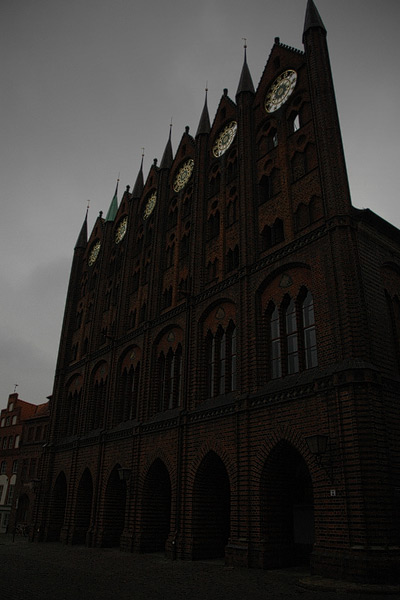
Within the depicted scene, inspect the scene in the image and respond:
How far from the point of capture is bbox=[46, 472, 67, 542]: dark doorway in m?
31.8

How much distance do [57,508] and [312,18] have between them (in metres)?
32.4

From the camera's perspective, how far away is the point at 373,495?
13234 millimetres

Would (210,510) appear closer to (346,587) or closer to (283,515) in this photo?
(283,515)

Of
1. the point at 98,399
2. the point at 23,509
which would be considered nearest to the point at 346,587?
the point at 98,399

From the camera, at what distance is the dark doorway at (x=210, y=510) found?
1948 cm

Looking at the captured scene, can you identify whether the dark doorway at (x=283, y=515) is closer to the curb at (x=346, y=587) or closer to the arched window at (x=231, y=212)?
the curb at (x=346, y=587)

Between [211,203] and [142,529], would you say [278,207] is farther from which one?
[142,529]

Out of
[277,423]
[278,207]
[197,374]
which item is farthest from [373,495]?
[278,207]

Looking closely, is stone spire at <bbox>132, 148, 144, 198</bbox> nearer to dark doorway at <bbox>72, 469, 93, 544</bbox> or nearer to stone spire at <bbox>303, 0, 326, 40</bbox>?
stone spire at <bbox>303, 0, 326, 40</bbox>

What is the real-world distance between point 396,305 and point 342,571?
9.68 m

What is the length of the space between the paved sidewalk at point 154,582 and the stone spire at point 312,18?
21307 mm

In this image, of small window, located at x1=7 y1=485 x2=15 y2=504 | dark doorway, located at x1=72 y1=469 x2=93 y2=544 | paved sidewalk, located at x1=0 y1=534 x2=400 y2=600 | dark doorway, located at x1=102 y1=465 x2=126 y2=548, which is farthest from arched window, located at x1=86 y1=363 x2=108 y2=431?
small window, located at x1=7 y1=485 x2=15 y2=504

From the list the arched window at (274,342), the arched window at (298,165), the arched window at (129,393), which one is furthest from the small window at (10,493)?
the arched window at (298,165)

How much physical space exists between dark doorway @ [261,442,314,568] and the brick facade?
2.2 inches
